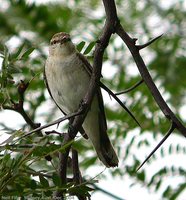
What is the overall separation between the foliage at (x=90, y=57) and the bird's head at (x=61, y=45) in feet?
0.56

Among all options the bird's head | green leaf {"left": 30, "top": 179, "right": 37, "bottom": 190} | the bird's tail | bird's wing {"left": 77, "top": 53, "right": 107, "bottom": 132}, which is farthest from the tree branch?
the bird's head

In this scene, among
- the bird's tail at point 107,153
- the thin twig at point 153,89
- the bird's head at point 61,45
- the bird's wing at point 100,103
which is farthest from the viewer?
the bird's head at point 61,45

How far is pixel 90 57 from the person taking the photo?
3.64m

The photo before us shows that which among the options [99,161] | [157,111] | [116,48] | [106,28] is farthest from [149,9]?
[106,28]

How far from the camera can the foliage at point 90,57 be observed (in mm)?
3188

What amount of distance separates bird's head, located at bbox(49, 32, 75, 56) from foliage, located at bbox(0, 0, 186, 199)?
17 centimetres

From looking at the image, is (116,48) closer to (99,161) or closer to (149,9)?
(149,9)

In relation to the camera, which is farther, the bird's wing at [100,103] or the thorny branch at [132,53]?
the bird's wing at [100,103]

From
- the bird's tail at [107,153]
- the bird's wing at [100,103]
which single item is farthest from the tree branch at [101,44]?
the bird's wing at [100,103]

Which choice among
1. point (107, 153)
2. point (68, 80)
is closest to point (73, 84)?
point (68, 80)

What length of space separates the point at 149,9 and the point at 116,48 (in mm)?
1177

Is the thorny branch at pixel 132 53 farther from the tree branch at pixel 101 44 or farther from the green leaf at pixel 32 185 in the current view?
the green leaf at pixel 32 185

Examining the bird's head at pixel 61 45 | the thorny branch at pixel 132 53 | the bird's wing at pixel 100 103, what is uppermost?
the bird's head at pixel 61 45

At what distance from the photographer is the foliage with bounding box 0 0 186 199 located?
3.19 metres
